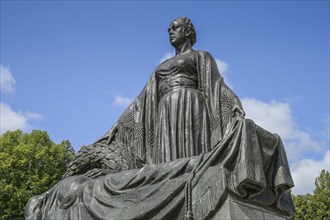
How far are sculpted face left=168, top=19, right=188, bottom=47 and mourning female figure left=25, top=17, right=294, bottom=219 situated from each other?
19 mm

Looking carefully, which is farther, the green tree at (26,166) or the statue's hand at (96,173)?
the green tree at (26,166)

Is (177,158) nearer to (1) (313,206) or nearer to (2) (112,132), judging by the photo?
(2) (112,132)

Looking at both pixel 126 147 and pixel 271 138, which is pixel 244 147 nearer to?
pixel 271 138

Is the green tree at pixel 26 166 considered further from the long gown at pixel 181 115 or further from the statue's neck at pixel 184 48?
the long gown at pixel 181 115

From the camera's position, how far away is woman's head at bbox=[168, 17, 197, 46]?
9094 mm

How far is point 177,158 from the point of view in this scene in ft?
25.1

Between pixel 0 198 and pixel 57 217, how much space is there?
15730mm

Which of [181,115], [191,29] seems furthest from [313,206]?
[181,115]

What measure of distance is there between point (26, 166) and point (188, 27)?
16905 millimetres

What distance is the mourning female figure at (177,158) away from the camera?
6156 mm

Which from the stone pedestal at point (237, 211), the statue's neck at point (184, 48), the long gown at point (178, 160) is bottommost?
the stone pedestal at point (237, 211)

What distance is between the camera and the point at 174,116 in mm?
8016

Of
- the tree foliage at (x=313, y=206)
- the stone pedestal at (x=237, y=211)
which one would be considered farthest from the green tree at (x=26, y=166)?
the stone pedestal at (x=237, y=211)

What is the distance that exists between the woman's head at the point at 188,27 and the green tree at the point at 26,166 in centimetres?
1542
